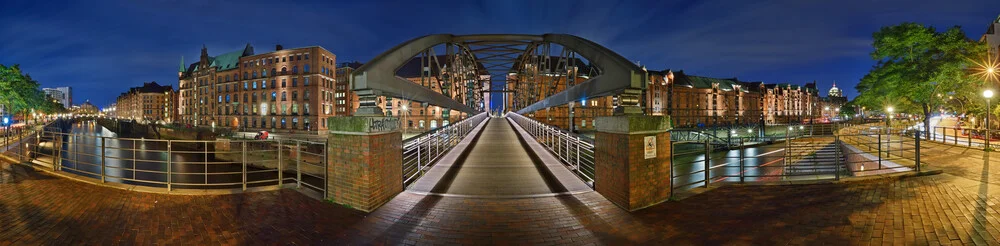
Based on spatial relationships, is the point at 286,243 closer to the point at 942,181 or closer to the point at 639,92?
the point at 639,92

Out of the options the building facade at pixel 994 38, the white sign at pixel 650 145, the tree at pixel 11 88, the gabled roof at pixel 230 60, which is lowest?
the white sign at pixel 650 145

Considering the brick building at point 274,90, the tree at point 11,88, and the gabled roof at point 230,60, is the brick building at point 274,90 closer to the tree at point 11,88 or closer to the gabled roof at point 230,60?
the gabled roof at point 230,60

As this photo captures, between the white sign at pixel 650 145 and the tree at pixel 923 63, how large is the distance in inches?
943

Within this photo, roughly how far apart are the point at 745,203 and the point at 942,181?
5.24m

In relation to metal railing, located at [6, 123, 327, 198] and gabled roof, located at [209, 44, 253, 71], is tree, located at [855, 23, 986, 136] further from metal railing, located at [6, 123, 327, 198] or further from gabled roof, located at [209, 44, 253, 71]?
gabled roof, located at [209, 44, 253, 71]

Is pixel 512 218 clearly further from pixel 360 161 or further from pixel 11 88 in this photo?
pixel 11 88

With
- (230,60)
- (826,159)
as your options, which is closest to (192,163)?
(826,159)

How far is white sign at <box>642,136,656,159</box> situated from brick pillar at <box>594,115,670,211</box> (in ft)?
0.05

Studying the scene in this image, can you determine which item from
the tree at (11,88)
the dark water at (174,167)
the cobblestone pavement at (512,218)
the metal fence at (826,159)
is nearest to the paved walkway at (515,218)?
the cobblestone pavement at (512,218)

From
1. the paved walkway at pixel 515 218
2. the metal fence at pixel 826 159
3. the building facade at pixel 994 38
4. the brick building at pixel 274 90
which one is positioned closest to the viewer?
the paved walkway at pixel 515 218

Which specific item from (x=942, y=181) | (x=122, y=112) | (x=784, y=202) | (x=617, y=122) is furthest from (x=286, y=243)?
(x=122, y=112)

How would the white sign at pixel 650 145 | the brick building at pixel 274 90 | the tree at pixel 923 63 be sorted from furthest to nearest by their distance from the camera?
the brick building at pixel 274 90, the tree at pixel 923 63, the white sign at pixel 650 145

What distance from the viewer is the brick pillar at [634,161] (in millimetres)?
5395

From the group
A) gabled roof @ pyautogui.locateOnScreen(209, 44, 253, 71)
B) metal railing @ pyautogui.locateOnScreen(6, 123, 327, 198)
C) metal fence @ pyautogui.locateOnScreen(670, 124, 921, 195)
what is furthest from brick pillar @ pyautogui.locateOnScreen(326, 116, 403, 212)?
gabled roof @ pyautogui.locateOnScreen(209, 44, 253, 71)
